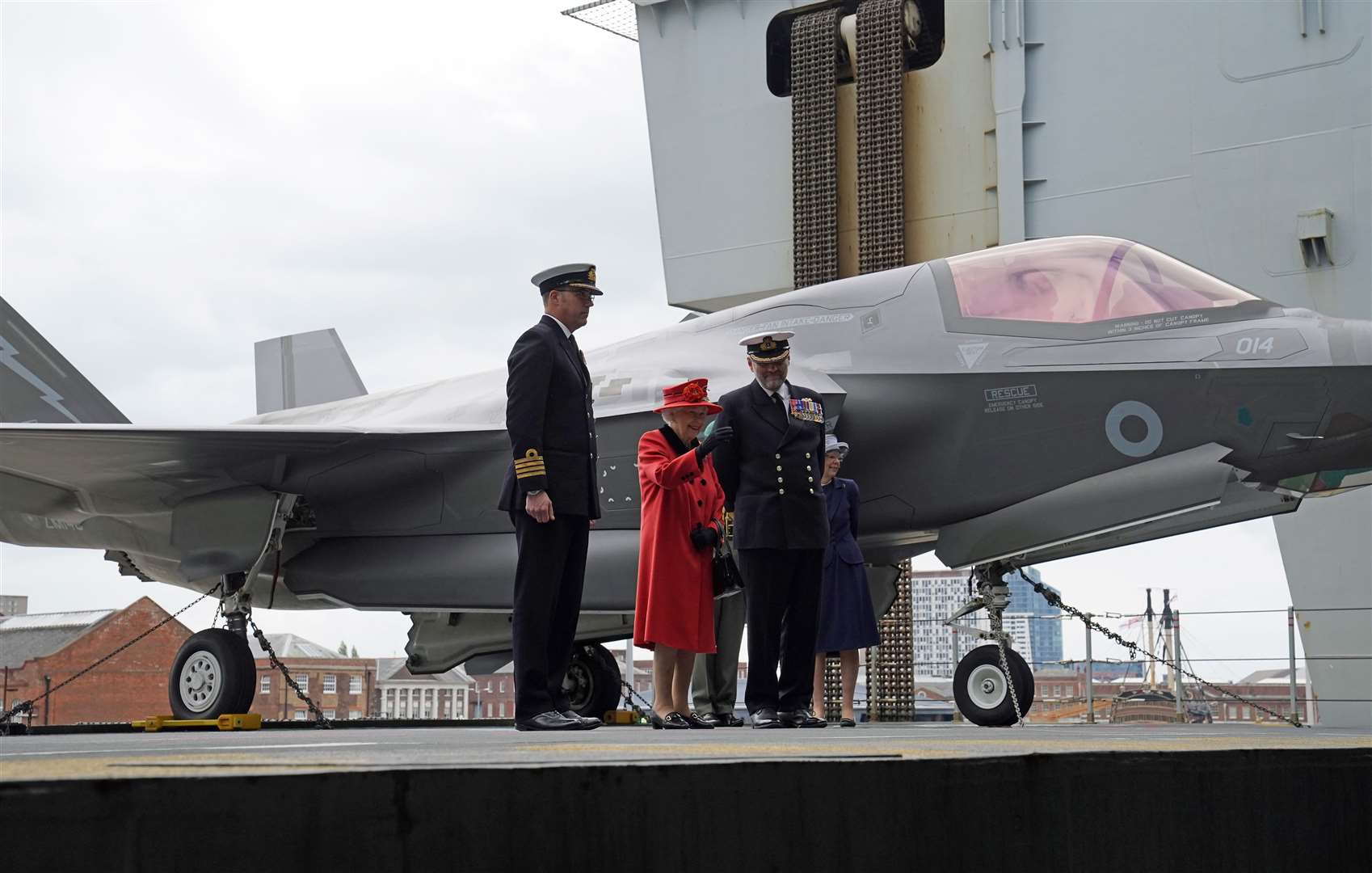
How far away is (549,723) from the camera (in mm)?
4770

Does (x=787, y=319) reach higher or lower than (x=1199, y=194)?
lower

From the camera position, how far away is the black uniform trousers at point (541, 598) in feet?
16.1

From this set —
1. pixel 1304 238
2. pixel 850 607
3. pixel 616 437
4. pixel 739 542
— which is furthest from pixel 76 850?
pixel 1304 238

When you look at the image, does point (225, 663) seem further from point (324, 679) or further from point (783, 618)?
point (324, 679)

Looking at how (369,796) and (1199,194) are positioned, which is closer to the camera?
(369,796)

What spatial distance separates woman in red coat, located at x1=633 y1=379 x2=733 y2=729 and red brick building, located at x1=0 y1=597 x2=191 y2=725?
4461 cm

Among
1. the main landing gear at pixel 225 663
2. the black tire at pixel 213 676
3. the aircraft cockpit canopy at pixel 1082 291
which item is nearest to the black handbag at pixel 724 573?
the aircraft cockpit canopy at pixel 1082 291

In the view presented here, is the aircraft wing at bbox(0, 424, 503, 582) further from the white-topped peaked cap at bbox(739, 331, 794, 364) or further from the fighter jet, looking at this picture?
the white-topped peaked cap at bbox(739, 331, 794, 364)

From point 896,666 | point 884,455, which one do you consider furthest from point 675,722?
point 896,666

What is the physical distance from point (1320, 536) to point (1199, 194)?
461 centimetres

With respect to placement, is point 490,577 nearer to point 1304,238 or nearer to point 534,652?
point 534,652

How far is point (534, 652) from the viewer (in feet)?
16.2

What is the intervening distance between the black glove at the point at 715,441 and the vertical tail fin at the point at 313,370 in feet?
31.3

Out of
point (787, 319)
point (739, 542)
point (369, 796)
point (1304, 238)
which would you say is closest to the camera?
point (369, 796)
